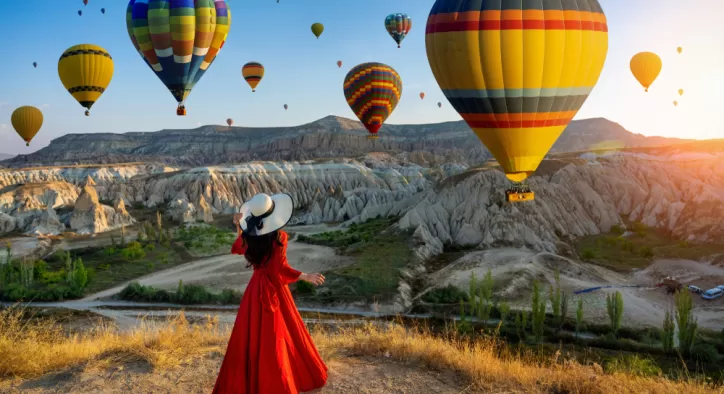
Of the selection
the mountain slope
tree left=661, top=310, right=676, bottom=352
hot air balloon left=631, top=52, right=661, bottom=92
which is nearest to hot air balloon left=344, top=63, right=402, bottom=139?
hot air balloon left=631, top=52, right=661, bottom=92

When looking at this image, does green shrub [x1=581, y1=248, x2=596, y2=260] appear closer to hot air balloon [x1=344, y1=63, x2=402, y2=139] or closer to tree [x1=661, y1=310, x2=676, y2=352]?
tree [x1=661, y1=310, x2=676, y2=352]

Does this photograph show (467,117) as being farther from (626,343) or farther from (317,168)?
(317,168)

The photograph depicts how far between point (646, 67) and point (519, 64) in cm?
3059

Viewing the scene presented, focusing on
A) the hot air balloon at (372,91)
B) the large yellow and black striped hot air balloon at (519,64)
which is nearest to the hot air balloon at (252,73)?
the hot air balloon at (372,91)

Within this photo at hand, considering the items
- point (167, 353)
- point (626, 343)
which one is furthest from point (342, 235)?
point (167, 353)

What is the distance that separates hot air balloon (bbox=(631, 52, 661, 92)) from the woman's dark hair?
4021 centimetres

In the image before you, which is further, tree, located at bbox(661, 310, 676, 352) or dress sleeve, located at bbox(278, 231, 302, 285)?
tree, located at bbox(661, 310, 676, 352)

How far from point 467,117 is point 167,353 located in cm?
1059

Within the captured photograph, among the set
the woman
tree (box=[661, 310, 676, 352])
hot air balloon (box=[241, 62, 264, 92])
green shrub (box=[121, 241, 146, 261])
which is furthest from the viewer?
hot air balloon (box=[241, 62, 264, 92])

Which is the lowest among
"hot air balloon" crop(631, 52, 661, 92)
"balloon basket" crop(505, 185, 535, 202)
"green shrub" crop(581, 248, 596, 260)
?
"green shrub" crop(581, 248, 596, 260)

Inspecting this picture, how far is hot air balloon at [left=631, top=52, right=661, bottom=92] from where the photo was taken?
38125 millimetres

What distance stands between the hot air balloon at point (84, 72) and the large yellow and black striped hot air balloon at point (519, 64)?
2715 centimetres

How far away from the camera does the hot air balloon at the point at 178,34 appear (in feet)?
78.3

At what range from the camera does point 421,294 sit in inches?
1033
